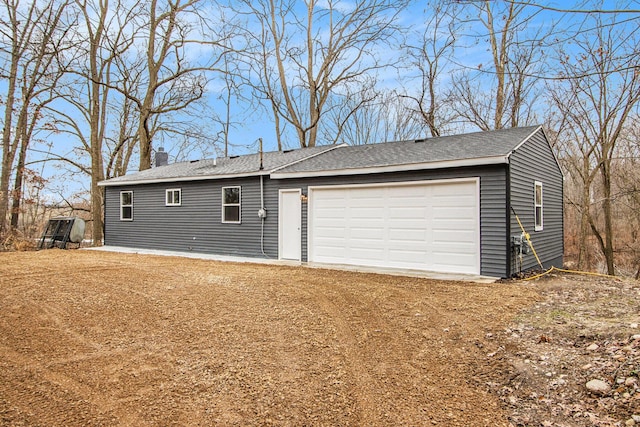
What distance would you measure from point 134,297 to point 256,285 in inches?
75.9

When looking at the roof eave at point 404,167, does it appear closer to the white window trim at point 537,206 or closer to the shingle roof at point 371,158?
the shingle roof at point 371,158

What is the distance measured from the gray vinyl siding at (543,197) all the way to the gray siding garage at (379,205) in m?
0.03

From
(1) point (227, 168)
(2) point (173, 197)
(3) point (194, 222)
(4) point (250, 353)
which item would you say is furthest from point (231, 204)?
(4) point (250, 353)

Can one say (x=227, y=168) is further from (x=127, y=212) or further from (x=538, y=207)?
(x=538, y=207)

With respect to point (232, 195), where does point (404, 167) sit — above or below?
above

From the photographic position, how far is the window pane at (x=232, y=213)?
39.5 ft

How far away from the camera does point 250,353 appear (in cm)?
396

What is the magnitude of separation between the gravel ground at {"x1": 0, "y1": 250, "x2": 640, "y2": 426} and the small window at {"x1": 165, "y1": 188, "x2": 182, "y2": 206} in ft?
22.3

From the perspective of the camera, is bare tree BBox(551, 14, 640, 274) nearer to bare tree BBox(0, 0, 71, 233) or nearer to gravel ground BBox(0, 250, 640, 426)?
gravel ground BBox(0, 250, 640, 426)

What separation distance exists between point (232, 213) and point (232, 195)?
527mm

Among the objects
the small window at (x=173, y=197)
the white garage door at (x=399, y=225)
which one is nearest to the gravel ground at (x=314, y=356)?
the white garage door at (x=399, y=225)

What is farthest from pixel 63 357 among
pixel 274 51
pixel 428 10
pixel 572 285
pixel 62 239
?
pixel 274 51

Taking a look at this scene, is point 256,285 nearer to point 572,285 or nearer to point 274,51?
point 572,285

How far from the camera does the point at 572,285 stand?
7.46 meters
